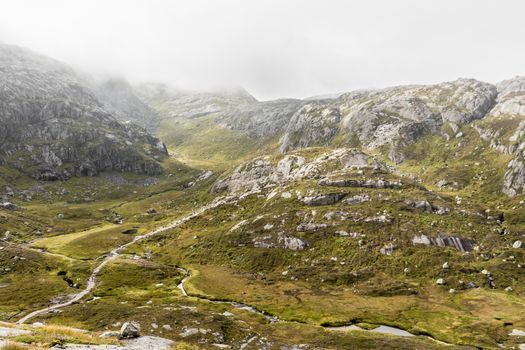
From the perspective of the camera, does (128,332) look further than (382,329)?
No

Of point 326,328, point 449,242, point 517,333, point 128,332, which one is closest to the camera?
point 128,332

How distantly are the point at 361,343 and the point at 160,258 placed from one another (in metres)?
124

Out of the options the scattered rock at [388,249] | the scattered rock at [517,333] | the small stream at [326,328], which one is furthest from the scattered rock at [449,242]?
the small stream at [326,328]

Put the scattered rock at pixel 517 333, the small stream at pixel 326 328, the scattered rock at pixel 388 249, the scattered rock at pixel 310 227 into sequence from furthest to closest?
the scattered rock at pixel 310 227 → the scattered rock at pixel 388 249 → the small stream at pixel 326 328 → the scattered rock at pixel 517 333

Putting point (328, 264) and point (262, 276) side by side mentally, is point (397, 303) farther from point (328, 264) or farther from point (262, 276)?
point (262, 276)

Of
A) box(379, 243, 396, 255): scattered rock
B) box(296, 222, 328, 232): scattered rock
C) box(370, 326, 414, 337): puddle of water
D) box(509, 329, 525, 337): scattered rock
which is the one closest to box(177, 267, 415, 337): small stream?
box(370, 326, 414, 337): puddle of water

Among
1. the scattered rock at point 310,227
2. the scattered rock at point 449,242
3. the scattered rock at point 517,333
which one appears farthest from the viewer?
the scattered rock at point 310,227

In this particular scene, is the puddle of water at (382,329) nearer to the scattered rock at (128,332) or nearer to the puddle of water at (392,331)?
the puddle of water at (392,331)

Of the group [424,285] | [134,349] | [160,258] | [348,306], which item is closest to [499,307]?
[424,285]

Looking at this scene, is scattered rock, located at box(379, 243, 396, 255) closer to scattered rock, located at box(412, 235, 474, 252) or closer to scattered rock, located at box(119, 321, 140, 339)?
scattered rock, located at box(412, 235, 474, 252)

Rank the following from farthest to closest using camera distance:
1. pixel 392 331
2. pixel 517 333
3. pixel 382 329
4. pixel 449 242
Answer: pixel 449 242, pixel 382 329, pixel 392 331, pixel 517 333

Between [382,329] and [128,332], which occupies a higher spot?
[128,332]

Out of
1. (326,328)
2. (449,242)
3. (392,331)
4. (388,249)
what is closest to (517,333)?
(392,331)

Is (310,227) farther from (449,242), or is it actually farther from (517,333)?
(517,333)
